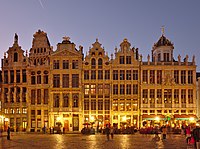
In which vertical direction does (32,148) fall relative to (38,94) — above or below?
below

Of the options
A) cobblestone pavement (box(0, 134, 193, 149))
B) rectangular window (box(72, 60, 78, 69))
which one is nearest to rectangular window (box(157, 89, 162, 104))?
rectangular window (box(72, 60, 78, 69))

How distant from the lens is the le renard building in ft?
199

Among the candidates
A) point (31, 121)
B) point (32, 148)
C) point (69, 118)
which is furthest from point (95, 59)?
point (32, 148)

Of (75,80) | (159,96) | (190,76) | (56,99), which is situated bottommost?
(56,99)

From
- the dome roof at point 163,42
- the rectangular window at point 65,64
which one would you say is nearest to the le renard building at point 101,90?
the rectangular window at point 65,64

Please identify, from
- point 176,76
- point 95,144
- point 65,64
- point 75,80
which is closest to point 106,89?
point 75,80

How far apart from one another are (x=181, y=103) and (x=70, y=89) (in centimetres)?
1719

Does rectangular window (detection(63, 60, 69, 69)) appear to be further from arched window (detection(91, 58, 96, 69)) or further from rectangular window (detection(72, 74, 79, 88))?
arched window (detection(91, 58, 96, 69))

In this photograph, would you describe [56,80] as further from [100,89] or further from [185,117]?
[185,117]

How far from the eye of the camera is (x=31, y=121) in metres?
61.6

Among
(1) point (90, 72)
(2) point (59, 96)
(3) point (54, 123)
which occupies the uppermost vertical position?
(1) point (90, 72)

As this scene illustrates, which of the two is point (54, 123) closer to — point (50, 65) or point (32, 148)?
point (50, 65)

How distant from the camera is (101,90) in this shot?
200 ft

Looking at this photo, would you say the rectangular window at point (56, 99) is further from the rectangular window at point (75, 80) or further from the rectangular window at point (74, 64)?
the rectangular window at point (74, 64)
